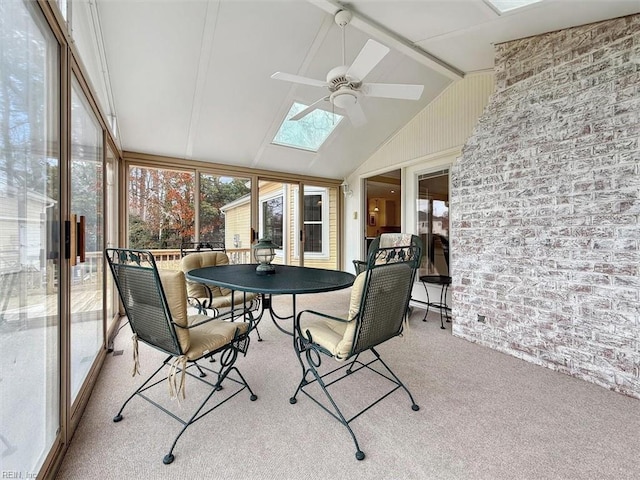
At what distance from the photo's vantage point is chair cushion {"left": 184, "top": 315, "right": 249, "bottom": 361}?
1800 millimetres

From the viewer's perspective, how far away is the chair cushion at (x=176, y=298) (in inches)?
68.3

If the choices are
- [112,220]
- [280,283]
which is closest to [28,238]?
[280,283]

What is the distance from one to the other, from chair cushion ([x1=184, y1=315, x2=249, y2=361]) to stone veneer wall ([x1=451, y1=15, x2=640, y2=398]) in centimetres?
261

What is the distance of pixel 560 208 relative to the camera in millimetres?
2674

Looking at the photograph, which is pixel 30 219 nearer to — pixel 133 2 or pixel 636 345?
pixel 133 2

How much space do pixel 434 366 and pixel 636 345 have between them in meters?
1.47

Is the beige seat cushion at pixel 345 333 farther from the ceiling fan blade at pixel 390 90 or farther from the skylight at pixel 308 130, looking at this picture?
the skylight at pixel 308 130

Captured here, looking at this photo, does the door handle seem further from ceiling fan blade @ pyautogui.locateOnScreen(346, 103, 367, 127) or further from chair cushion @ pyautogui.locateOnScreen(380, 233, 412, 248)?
chair cushion @ pyautogui.locateOnScreen(380, 233, 412, 248)

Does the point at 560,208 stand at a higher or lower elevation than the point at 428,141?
lower

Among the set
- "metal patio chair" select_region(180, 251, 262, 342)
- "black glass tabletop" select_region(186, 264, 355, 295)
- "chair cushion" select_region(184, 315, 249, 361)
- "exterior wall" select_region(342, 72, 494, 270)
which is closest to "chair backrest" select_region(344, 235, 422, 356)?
"black glass tabletop" select_region(186, 264, 355, 295)

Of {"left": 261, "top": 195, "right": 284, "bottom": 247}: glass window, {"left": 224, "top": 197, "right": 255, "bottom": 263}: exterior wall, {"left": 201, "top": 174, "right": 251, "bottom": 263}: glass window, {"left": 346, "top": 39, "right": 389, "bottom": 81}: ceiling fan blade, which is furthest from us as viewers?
{"left": 261, "top": 195, "right": 284, "bottom": 247}: glass window

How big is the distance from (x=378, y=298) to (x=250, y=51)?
291cm

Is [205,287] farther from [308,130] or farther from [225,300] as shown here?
[308,130]

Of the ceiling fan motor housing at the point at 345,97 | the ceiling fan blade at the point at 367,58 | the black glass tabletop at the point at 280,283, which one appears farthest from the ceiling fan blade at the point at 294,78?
the black glass tabletop at the point at 280,283
